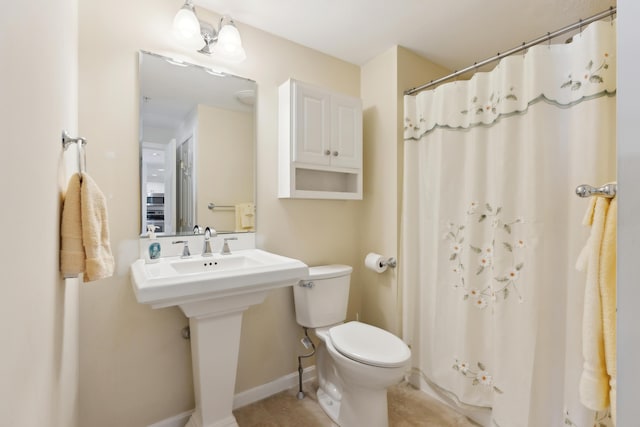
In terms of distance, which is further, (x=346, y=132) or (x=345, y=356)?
(x=346, y=132)

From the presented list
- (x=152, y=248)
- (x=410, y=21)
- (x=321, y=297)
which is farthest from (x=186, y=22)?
(x=321, y=297)

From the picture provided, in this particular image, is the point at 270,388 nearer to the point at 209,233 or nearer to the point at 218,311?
the point at 218,311

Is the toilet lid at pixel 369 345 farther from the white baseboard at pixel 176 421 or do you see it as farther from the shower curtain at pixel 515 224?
the white baseboard at pixel 176 421

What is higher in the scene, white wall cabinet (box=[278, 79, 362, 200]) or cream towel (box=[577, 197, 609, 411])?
white wall cabinet (box=[278, 79, 362, 200])

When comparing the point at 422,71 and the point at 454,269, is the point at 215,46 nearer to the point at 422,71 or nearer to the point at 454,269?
the point at 422,71

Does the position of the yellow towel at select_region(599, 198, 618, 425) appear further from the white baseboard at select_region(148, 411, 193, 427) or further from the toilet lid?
the white baseboard at select_region(148, 411, 193, 427)

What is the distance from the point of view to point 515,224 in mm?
1404

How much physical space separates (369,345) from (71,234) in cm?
141

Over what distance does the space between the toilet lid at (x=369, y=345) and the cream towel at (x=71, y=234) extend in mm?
1205

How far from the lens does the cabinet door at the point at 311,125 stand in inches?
71.4

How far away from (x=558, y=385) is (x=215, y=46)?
244 centimetres

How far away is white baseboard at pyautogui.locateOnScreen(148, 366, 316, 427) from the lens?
5.14 feet

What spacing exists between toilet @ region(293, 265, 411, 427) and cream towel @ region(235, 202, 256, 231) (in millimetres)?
510

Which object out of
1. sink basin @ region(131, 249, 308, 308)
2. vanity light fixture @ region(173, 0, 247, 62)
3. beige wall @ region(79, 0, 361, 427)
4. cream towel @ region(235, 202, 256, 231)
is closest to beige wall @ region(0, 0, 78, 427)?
sink basin @ region(131, 249, 308, 308)
